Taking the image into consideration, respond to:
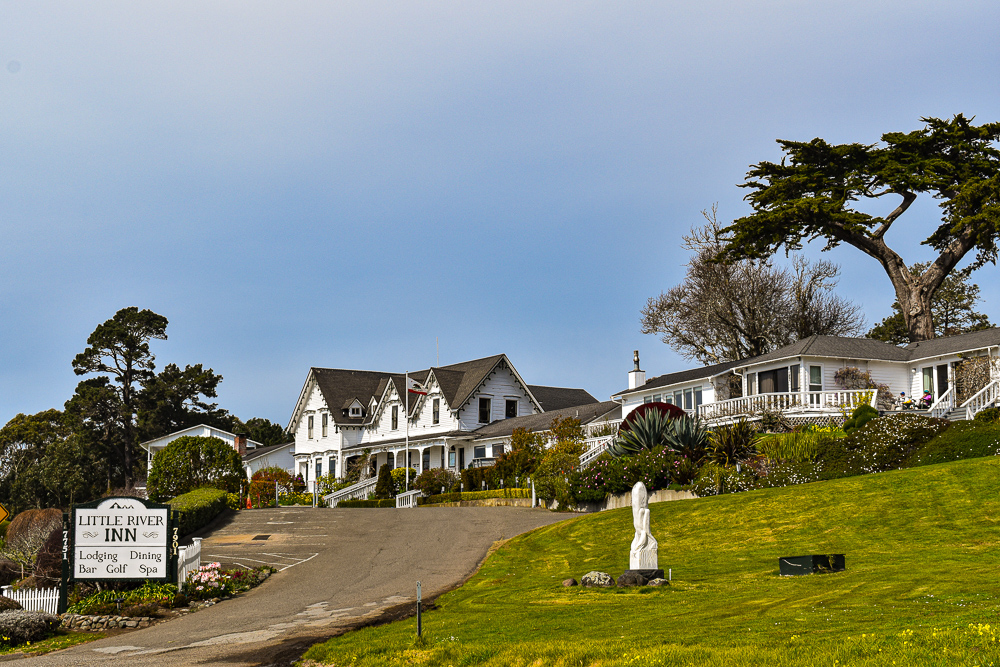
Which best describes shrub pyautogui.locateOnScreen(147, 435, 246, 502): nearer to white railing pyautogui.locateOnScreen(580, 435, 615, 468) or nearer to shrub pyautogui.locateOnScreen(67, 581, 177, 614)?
white railing pyautogui.locateOnScreen(580, 435, 615, 468)

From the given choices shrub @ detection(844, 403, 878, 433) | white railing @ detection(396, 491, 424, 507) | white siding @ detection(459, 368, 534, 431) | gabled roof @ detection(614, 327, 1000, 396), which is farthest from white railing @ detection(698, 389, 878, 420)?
white siding @ detection(459, 368, 534, 431)

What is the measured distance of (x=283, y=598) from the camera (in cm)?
1947

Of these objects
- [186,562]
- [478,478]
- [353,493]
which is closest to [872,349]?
[478,478]

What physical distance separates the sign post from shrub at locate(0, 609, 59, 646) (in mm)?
2115

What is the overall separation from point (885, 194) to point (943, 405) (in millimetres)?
16919

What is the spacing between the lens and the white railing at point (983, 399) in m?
33.8

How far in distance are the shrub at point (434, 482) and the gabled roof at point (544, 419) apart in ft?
16.7

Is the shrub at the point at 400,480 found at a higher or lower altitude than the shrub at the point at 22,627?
higher

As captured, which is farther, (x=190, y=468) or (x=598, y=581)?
(x=190, y=468)

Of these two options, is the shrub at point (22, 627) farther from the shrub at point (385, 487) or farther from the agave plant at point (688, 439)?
the shrub at point (385, 487)

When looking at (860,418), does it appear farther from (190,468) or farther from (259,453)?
(259,453)

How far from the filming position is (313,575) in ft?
74.6

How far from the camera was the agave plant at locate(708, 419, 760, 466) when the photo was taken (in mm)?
30500

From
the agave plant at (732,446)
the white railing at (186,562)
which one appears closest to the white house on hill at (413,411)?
the agave plant at (732,446)
